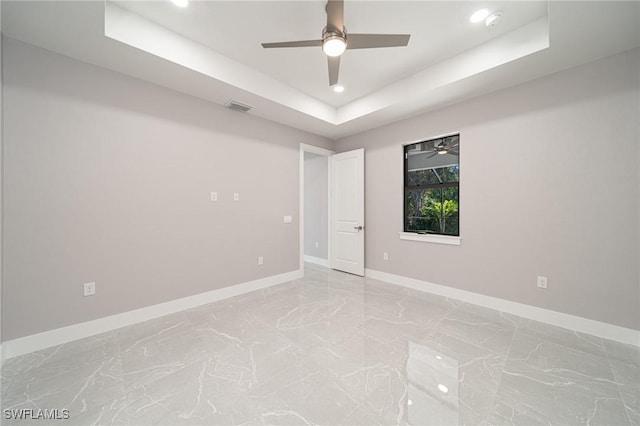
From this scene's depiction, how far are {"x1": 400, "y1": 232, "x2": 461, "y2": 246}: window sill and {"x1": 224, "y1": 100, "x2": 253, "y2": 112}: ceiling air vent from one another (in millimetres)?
3001

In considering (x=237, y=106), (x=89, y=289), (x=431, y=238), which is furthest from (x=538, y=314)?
(x=89, y=289)

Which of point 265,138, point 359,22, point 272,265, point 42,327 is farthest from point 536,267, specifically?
point 42,327

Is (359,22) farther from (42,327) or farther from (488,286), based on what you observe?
(42,327)

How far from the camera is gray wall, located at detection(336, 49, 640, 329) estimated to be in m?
2.29

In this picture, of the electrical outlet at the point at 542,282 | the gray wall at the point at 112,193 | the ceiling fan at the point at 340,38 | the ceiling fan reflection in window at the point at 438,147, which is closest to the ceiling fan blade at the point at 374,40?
the ceiling fan at the point at 340,38

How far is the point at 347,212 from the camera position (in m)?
4.71

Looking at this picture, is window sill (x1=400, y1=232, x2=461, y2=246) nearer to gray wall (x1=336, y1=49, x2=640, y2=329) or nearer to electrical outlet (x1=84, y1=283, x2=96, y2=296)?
gray wall (x1=336, y1=49, x2=640, y2=329)

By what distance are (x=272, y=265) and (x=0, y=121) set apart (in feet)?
10.3

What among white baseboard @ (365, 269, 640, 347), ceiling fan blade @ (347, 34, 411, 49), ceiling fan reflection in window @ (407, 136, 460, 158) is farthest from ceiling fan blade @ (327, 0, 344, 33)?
white baseboard @ (365, 269, 640, 347)

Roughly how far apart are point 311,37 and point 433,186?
2580mm

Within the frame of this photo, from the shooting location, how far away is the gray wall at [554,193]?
7.52ft

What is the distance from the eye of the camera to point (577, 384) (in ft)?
5.69

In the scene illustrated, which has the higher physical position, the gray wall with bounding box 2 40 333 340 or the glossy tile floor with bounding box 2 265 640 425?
the gray wall with bounding box 2 40 333 340

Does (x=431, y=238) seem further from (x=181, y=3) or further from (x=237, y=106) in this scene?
(x=181, y=3)
